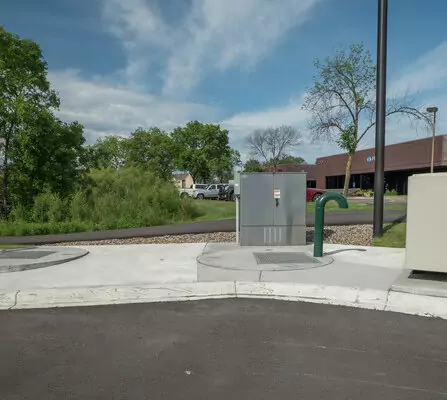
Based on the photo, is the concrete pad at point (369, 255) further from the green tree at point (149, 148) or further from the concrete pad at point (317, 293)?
the green tree at point (149, 148)

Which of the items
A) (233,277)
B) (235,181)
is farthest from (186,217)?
(233,277)

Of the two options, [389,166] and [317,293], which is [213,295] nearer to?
[317,293]

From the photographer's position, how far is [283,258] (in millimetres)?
7480

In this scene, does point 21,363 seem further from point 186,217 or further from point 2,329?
point 186,217

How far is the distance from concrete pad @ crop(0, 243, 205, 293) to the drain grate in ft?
4.04

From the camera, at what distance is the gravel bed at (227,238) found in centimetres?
1030

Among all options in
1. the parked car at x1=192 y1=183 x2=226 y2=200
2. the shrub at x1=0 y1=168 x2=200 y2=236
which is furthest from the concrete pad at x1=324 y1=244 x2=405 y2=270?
the parked car at x1=192 y1=183 x2=226 y2=200

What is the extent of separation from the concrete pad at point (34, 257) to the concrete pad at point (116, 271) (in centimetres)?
20

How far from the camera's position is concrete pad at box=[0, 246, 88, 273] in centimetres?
692

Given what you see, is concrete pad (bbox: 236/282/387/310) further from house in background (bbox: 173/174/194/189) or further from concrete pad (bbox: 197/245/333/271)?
house in background (bbox: 173/174/194/189)

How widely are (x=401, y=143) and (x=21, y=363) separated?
42135 mm

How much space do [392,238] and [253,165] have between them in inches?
2368

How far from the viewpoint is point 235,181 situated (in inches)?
354

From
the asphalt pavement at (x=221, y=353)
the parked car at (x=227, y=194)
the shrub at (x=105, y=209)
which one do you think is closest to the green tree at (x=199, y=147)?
the parked car at (x=227, y=194)
